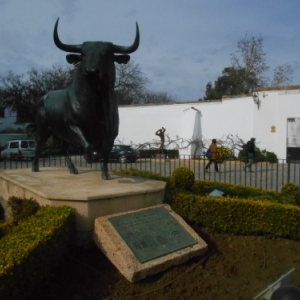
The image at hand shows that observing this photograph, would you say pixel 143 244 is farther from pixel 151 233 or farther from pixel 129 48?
pixel 129 48

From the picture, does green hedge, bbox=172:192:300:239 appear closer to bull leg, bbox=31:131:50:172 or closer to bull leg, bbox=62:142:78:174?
bull leg, bbox=62:142:78:174

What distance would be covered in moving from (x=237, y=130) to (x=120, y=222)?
22.8 metres

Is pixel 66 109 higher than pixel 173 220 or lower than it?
higher

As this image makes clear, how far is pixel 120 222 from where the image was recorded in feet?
15.3

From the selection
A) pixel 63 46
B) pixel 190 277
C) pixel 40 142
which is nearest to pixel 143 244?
pixel 190 277

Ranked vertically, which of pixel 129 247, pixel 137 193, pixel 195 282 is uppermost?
pixel 137 193

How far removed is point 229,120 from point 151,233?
75.7ft

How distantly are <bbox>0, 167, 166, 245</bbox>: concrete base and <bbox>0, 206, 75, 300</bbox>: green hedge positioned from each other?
0.54 feet

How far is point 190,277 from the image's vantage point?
14.1 feet

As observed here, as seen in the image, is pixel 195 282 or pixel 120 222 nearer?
pixel 195 282

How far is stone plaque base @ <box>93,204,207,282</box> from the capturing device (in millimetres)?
4090

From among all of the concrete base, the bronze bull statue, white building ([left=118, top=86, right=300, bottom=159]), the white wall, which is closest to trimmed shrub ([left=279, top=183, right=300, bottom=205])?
the concrete base

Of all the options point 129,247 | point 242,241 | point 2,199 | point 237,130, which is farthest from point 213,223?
point 237,130

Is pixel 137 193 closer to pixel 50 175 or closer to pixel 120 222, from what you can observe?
pixel 120 222
